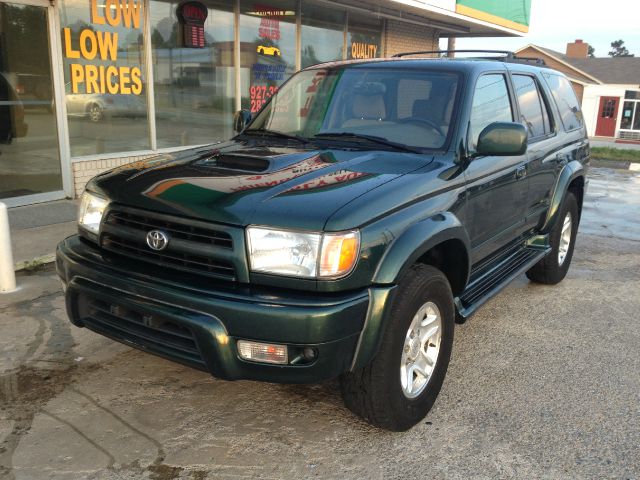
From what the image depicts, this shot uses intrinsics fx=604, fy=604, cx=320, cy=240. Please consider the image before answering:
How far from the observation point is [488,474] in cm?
280

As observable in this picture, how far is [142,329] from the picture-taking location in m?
2.88

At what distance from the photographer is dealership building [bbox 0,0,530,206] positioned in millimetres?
7605

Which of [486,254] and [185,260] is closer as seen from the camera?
[185,260]

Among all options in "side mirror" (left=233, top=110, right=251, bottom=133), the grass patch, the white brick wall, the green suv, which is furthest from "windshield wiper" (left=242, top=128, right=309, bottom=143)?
the grass patch

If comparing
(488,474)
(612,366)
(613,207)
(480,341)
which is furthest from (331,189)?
(613,207)

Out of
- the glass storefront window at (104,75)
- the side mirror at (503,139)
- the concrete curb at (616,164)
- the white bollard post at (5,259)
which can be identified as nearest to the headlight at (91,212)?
the white bollard post at (5,259)

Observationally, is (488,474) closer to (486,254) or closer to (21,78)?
(486,254)

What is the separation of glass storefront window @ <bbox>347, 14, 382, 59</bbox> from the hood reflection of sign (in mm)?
4709

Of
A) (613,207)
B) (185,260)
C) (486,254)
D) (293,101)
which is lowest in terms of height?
(613,207)

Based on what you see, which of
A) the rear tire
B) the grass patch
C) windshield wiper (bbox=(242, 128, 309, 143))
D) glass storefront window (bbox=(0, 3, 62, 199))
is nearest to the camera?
windshield wiper (bbox=(242, 128, 309, 143))

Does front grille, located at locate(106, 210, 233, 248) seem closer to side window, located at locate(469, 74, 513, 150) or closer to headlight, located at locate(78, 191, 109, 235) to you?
headlight, located at locate(78, 191, 109, 235)

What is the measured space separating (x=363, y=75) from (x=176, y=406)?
242 cm

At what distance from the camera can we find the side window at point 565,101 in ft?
17.6

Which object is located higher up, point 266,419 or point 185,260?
point 185,260
